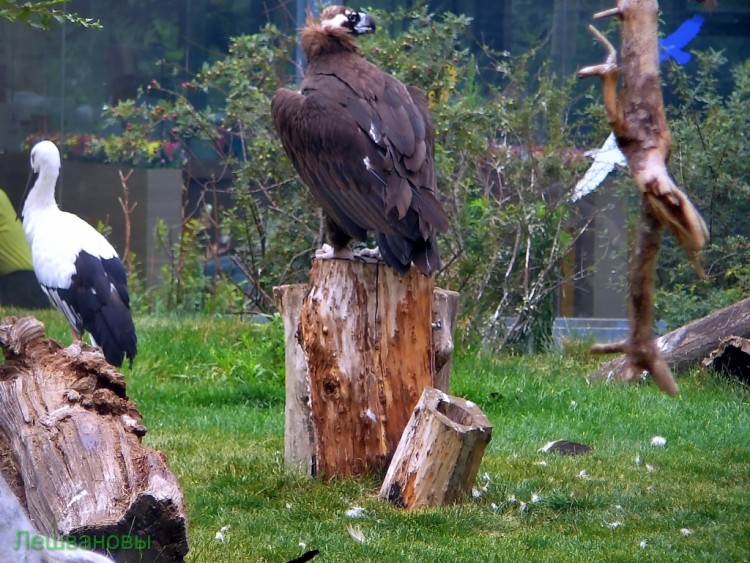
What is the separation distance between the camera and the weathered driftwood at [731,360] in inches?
298

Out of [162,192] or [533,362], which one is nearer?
[533,362]

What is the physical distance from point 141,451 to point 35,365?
789 millimetres

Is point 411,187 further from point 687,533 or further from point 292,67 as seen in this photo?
point 292,67

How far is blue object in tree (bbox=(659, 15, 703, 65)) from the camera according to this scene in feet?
38.6

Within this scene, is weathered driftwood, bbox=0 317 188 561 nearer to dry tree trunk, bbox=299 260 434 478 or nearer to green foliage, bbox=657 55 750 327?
dry tree trunk, bbox=299 260 434 478

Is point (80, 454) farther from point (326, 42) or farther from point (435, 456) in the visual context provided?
point (326, 42)

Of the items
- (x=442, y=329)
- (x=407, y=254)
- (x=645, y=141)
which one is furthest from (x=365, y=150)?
(x=645, y=141)

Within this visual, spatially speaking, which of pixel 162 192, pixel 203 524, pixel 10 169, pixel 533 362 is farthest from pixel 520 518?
pixel 10 169

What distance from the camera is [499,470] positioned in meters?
5.46

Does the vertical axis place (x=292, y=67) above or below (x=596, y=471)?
above

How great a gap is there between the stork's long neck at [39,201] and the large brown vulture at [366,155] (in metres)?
2.96

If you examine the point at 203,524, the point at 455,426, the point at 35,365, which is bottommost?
the point at 203,524

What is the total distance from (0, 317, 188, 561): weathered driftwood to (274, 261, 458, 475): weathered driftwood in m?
1.41

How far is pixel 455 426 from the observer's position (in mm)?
4523
